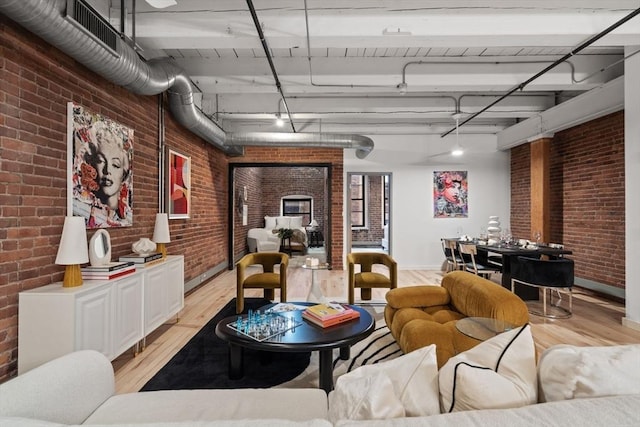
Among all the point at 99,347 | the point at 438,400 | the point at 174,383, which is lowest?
the point at 174,383

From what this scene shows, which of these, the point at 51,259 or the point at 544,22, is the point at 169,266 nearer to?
the point at 51,259

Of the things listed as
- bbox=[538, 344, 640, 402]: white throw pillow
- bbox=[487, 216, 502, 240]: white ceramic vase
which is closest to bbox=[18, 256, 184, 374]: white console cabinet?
bbox=[538, 344, 640, 402]: white throw pillow

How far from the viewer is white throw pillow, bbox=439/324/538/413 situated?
3.31 ft

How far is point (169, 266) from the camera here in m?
3.75

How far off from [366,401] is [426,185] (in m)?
7.10

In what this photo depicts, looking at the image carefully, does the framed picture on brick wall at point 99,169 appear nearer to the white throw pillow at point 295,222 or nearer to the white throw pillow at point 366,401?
the white throw pillow at point 366,401

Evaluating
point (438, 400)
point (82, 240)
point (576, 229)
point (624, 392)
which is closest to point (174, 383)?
point (82, 240)

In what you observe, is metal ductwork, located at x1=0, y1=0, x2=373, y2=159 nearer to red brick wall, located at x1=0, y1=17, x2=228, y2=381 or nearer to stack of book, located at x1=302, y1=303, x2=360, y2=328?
red brick wall, located at x1=0, y1=17, x2=228, y2=381

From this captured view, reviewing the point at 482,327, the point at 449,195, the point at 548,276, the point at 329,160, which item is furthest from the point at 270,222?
the point at 482,327

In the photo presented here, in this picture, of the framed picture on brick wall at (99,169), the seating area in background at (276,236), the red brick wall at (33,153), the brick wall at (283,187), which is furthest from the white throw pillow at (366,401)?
the brick wall at (283,187)

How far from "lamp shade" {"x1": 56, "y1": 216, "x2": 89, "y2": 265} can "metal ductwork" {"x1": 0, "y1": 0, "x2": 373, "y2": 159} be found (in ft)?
4.30

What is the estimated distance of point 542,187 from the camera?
239 inches

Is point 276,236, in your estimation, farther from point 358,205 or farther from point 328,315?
point 328,315

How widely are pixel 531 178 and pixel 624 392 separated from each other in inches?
252
